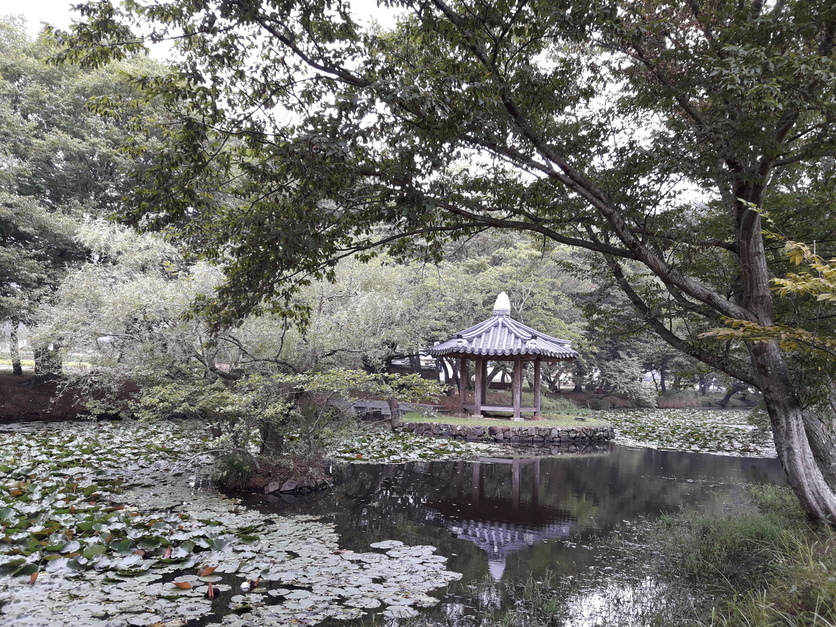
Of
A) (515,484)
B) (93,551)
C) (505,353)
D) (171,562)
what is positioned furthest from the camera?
(505,353)

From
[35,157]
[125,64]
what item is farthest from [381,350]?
[35,157]

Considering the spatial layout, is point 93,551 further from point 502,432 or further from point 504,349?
point 504,349

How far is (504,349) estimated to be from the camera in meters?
14.4

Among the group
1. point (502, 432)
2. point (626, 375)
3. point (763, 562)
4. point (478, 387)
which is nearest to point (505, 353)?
point (478, 387)

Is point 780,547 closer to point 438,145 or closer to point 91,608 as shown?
point 438,145

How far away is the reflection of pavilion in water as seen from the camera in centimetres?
568

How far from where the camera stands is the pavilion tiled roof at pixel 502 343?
14469 millimetres

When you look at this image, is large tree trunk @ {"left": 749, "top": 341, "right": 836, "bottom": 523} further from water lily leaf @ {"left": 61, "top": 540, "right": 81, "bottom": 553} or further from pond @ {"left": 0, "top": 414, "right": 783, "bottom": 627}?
water lily leaf @ {"left": 61, "top": 540, "right": 81, "bottom": 553}

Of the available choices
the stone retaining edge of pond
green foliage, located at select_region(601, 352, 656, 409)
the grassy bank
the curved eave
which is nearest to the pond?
the stone retaining edge of pond

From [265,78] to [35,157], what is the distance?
13333 millimetres

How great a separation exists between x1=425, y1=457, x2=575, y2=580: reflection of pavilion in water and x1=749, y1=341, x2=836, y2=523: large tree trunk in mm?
2392

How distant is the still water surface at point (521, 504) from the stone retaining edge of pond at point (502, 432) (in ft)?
6.68

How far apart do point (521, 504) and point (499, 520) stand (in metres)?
0.93

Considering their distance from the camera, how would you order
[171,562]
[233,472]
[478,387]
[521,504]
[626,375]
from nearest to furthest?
[171,562], [233,472], [521,504], [478,387], [626,375]
